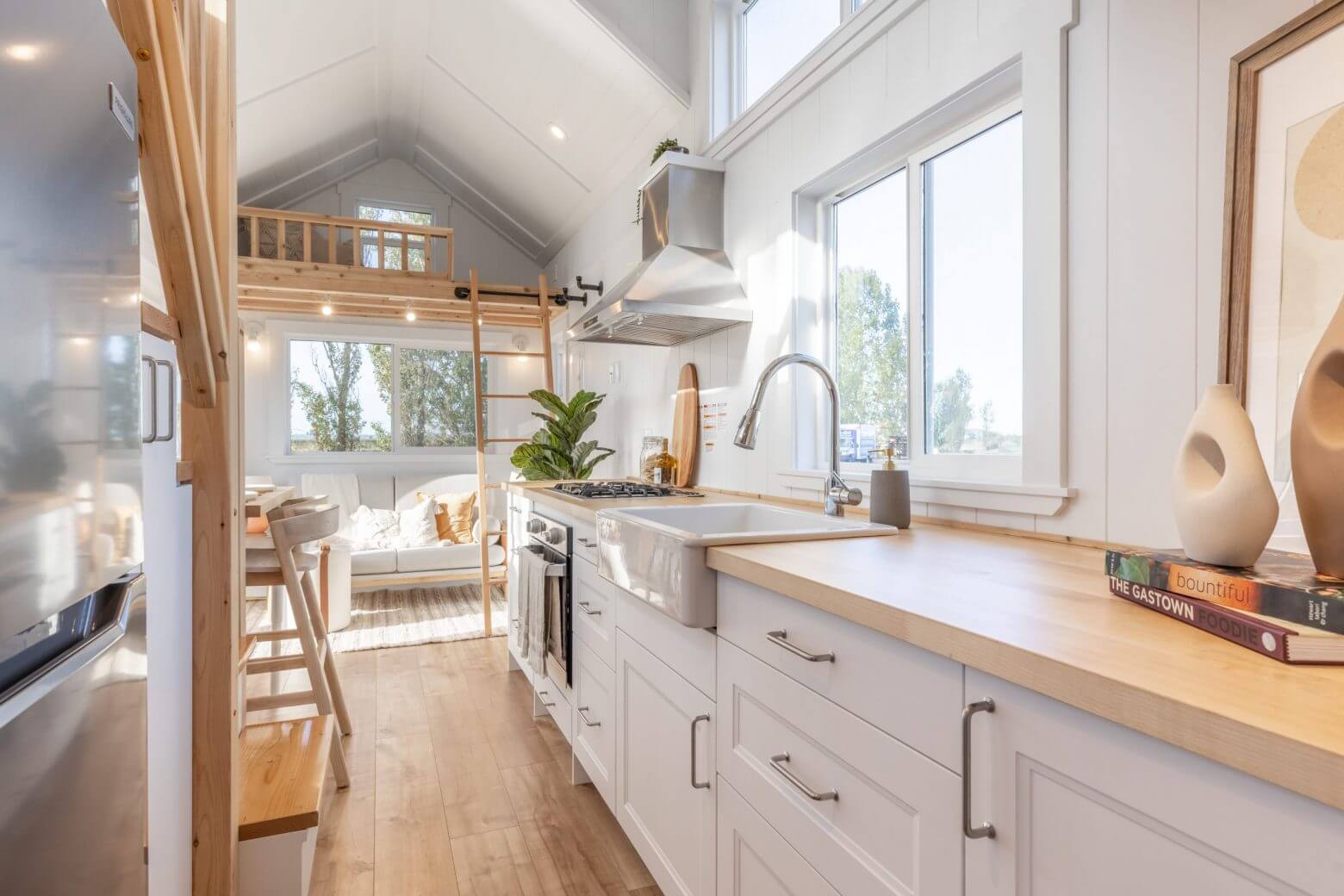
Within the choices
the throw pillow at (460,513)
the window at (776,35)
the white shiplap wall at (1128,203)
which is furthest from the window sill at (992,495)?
the throw pillow at (460,513)

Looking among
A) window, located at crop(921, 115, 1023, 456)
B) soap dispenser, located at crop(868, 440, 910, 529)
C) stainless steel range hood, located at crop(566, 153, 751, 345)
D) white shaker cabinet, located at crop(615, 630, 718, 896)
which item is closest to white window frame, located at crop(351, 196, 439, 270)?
stainless steel range hood, located at crop(566, 153, 751, 345)

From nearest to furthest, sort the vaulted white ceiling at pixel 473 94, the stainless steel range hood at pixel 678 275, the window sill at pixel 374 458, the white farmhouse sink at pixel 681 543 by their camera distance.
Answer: the white farmhouse sink at pixel 681 543 < the stainless steel range hood at pixel 678 275 < the vaulted white ceiling at pixel 473 94 < the window sill at pixel 374 458

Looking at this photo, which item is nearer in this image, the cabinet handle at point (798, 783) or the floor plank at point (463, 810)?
the cabinet handle at point (798, 783)

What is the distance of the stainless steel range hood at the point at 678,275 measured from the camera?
2.59 m

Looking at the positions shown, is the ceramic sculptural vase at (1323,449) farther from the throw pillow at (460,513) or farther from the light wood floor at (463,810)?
the throw pillow at (460,513)

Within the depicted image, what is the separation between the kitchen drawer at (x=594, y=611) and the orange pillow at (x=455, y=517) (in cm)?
334

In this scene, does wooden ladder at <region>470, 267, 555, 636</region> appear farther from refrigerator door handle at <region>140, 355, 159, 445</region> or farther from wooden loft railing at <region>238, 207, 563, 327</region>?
refrigerator door handle at <region>140, 355, 159, 445</region>

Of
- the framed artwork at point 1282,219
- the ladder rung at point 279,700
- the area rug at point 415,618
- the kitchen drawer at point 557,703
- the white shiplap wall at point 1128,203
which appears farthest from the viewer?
the area rug at point 415,618

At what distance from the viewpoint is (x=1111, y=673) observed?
591 millimetres

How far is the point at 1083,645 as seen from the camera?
2.23ft

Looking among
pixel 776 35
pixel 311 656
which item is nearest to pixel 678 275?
pixel 776 35

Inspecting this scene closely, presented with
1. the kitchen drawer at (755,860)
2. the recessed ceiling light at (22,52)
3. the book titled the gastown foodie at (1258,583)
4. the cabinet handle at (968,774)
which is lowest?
the kitchen drawer at (755,860)

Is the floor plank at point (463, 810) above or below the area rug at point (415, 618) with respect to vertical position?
above

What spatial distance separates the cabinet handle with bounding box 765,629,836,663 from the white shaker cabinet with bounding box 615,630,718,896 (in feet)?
1.08
